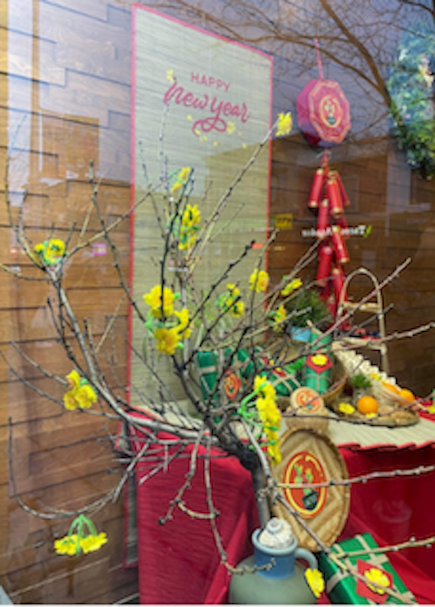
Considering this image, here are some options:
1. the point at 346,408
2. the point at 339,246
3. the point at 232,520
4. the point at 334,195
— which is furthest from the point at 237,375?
the point at 334,195

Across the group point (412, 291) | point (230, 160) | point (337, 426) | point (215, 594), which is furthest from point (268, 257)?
point (215, 594)

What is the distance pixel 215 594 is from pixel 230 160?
1.44 m

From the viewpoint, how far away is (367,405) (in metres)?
1.52

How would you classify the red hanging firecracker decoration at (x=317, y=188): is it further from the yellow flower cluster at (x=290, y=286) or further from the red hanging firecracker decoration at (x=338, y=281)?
the yellow flower cluster at (x=290, y=286)

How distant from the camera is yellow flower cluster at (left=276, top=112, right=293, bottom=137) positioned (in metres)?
1.84

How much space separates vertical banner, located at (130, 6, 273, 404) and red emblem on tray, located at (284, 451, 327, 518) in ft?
2.30

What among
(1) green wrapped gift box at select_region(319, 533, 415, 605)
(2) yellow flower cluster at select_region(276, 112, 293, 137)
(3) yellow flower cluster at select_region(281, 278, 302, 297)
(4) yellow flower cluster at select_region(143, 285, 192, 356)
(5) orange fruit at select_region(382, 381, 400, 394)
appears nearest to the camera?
(4) yellow flower cluster at select_region(143, 285, 192, 356)

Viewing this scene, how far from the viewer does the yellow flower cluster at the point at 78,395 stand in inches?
36.5

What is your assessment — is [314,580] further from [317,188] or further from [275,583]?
[317,188]

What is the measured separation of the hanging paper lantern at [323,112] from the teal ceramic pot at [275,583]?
1669 mm

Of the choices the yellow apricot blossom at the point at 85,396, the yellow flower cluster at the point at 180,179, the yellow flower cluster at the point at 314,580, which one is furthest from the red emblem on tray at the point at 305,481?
the yellow flower cluster at the point at 180,179

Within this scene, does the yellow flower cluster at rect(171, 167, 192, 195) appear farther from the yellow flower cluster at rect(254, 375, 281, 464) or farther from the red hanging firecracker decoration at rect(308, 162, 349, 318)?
the red hanging firecracker decoration at rect(308, 162, 349, 318)

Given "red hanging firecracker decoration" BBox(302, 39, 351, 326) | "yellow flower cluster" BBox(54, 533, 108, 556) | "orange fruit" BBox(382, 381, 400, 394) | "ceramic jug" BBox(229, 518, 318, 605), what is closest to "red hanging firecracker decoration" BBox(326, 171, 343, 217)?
"red hanging firecracker decoration" BBox(302, 39, 351, 326)

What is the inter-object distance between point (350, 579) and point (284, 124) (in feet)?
4.96
